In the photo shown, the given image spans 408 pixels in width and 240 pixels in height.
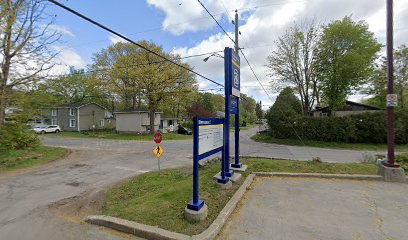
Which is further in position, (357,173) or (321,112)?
(321,112)

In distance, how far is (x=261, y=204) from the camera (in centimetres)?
461

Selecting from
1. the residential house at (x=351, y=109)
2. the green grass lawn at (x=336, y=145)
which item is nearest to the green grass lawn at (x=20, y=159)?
the green grass lawn at (x=336, y=145)

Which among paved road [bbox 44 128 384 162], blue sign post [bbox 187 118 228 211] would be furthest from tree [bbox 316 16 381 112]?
blue sign post [bbox 187 118 228 211]

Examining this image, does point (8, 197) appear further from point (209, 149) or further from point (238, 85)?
point (238, 85)

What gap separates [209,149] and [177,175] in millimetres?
3401

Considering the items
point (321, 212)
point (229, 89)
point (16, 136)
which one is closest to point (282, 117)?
point (229, 89)

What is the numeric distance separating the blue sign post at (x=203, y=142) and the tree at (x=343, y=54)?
20.1m

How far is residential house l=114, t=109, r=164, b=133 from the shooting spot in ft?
104

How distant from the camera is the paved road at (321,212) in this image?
3.38 meters

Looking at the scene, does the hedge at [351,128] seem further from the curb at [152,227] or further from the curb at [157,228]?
the curb at [152,227]

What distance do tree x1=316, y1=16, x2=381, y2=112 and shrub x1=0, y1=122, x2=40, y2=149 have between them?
2478 centimetres

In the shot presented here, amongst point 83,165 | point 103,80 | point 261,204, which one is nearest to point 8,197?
point 83,165

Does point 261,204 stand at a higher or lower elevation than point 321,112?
lower

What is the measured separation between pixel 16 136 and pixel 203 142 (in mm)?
13541
